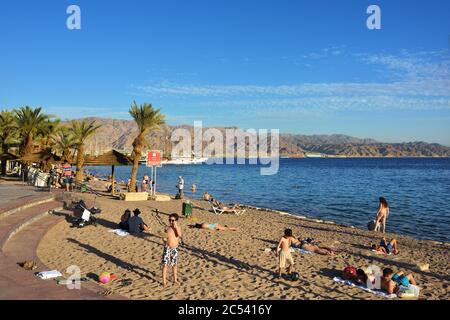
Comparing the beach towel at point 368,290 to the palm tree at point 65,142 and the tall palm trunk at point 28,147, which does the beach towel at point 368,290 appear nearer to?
the palm tree at point 65,142

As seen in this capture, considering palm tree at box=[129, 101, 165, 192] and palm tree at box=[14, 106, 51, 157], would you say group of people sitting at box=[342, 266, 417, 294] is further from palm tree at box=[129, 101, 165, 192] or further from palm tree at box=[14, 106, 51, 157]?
palm tree at box=[14, 106, 51, 157]

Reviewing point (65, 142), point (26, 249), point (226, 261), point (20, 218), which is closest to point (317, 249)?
point (226, 261)

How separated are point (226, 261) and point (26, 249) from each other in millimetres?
5418

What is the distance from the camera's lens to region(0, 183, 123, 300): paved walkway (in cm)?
625

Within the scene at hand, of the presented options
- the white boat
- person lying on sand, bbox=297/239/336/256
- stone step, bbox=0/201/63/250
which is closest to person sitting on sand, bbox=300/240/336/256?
person lying on sand, bbox=297/239/336/256

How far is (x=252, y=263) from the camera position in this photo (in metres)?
10.2

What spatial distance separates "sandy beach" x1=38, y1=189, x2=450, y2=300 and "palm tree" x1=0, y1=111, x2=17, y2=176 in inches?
845

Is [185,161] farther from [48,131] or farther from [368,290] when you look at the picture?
[368,290]

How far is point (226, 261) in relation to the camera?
10328 mm

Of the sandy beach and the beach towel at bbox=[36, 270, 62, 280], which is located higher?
the beach towel at bbox=[36, 270, 62, 280]

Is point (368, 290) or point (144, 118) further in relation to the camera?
point (144, 118)

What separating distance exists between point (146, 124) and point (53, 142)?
15208 millimetres

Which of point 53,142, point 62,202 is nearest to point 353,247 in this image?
point 62,202
